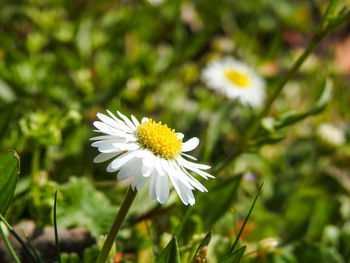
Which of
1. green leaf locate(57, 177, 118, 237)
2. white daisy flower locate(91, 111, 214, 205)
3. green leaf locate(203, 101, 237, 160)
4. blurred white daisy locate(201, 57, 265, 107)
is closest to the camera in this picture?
white daisy flower locate(91, 111, 214, 205)

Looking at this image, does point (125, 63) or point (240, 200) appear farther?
point (125, 63)

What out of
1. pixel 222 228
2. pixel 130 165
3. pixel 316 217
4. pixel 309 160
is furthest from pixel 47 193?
pixel 309 160

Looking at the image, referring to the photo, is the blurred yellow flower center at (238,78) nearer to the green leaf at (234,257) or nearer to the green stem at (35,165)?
the green stem at (35,165)

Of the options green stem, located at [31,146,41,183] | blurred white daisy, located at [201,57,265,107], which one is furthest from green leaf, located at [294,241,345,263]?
blurred white daisy, located at [201,57,265,107]

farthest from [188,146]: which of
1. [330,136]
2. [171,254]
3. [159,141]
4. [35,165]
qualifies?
[330,136]

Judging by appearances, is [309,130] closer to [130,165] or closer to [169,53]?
[169,53]

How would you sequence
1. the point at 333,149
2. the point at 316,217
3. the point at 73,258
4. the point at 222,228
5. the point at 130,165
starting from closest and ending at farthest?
the point at 130,165
the point at 73,258
the point at 222,228
the point at 316,217
the point at 333,149

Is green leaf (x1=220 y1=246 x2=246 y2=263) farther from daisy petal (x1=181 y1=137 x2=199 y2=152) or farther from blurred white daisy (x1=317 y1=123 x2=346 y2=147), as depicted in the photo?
blurred white daisy (x1=317 y1=123 x2=346 y2=147)
